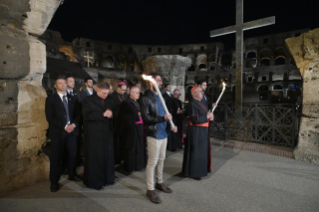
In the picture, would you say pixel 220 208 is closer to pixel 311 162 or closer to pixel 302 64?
pixel 311 162

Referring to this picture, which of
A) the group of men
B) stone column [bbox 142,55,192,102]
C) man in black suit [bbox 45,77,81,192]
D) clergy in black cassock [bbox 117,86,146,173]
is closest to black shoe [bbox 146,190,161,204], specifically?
the group of men

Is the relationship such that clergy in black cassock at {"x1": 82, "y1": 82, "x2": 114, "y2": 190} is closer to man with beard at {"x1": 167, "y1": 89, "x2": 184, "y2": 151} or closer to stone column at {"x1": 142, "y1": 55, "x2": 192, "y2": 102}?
man with beard at {"x1": 167, "y1": 89, "x2": 184, "y2": 151}

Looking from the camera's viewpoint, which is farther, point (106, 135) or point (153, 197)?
point (106, 135)

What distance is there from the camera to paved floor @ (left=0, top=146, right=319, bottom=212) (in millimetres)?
2566

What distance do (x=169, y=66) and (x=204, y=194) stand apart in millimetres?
8127

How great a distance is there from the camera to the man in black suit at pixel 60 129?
3.14 metres

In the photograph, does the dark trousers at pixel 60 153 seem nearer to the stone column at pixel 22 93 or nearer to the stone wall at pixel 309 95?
the stone column at pixel 22 93

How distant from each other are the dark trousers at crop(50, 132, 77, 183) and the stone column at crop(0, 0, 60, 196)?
520 mm

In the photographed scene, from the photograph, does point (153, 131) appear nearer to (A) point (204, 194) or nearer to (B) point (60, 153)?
(A) point (204, 194)

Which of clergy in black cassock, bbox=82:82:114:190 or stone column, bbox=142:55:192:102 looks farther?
stone column, bbox=142:55:192:102

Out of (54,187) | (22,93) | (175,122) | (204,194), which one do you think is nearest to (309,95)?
(175,122)

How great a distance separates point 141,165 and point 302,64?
15.2 ft

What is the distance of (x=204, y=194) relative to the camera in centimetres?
292

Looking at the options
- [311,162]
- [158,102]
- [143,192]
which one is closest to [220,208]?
[143,192]
